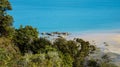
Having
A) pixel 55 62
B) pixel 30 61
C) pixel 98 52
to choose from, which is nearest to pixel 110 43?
pixel 98 52

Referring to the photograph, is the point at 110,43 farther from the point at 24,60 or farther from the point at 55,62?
the point at 24,60

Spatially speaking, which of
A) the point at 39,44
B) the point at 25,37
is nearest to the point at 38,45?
the point at 39,44

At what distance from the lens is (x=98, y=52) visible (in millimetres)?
58219

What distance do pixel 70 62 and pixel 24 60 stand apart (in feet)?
50.4

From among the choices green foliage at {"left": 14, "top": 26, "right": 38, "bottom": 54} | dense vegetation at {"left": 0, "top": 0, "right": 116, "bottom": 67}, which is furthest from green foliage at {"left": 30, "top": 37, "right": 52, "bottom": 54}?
green foliage at {"left": 14, "top": 26, "right": 38, "bottom": 54}

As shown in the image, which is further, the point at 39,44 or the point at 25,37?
the point at 25,37

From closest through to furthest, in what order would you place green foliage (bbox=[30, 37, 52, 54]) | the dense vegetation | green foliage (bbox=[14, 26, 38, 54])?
the dense vegetation < green foliage (bbox=[30, 37, 52, 54]) < green foliage (bbox=[14, 26, 38, 54])

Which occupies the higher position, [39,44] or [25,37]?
[25,37]

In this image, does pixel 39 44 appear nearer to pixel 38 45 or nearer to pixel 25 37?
pixel 38 45

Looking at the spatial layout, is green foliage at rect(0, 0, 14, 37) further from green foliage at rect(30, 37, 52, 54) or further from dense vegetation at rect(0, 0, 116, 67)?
green foliage at rect(30, 37, 52, 54)

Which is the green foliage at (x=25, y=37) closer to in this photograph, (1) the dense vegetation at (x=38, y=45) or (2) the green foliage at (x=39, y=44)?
(1) the dense vegetation at (x=38, y=45)

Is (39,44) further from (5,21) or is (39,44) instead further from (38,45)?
(5,21)

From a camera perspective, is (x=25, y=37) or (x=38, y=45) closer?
(x=38, y=45)

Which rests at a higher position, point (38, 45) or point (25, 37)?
point (25, 37)
